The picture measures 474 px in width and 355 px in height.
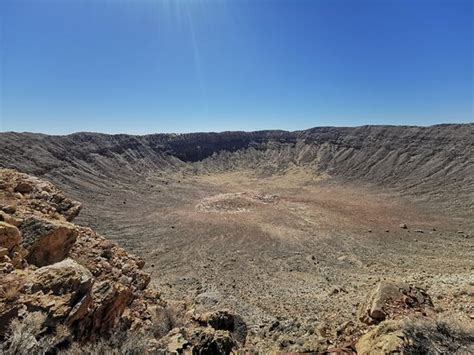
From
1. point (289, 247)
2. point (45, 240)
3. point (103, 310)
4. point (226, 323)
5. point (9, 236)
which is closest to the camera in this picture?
point (103, 310)

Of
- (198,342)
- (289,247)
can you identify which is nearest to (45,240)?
(198,342)

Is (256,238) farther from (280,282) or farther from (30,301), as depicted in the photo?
(30,301)

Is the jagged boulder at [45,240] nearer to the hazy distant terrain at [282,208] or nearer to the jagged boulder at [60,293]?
the jagged boulder at [60,293]

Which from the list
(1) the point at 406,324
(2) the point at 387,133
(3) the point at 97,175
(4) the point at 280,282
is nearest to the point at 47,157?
(3) the point at 97,175

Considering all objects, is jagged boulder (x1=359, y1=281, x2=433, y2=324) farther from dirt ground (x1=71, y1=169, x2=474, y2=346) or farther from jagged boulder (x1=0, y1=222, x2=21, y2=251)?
jagged boulder (x1=0, y1=222, x2=21, y2=251)

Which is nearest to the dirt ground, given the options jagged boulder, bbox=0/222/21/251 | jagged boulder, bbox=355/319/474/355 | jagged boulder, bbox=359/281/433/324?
jagged boulder, bbox=359/281/433/324

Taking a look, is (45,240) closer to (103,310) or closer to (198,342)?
(103,310)
